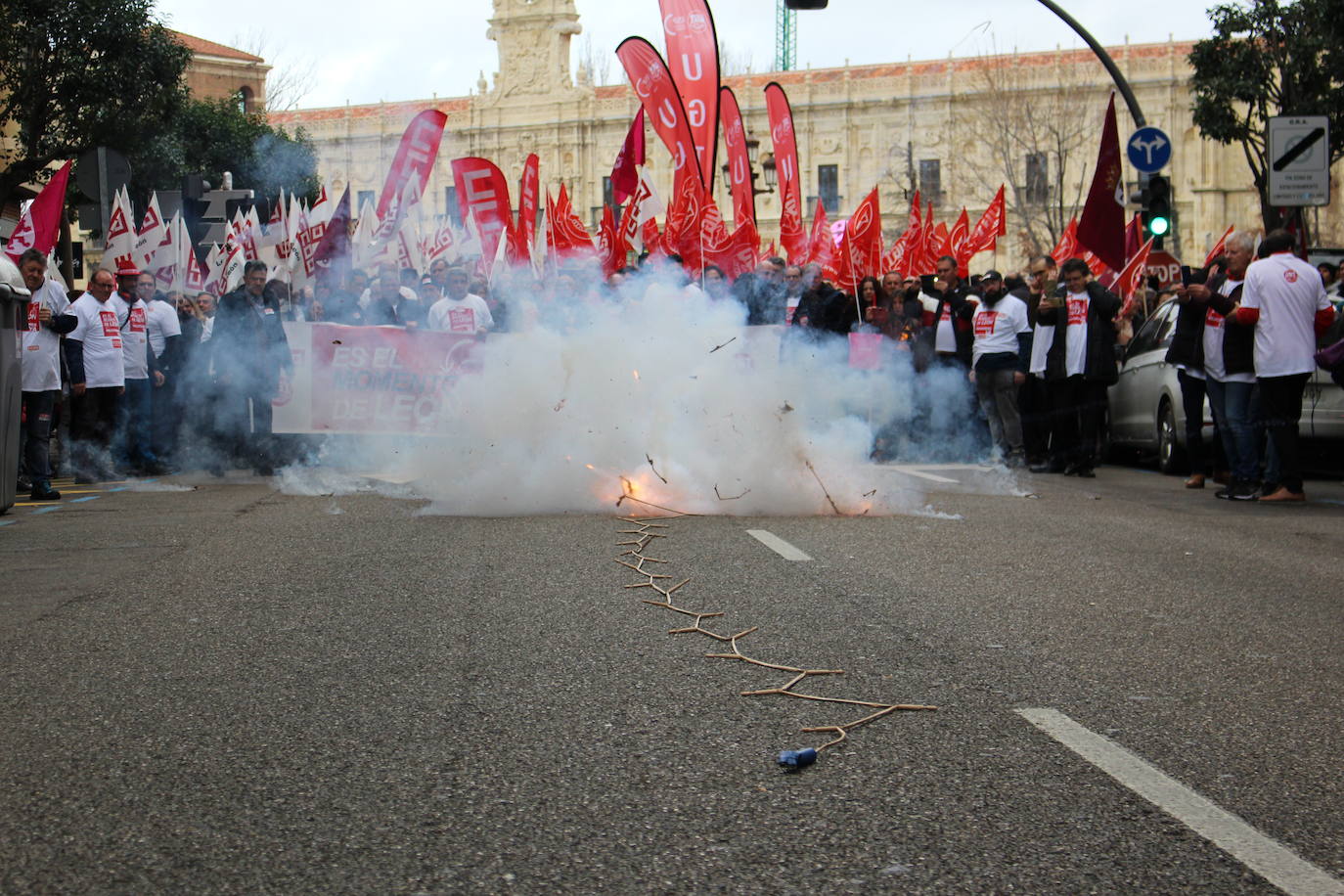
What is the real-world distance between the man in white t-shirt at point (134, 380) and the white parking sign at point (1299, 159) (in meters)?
10.7

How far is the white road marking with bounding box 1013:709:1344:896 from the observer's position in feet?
9.59

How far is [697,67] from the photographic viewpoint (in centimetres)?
1694

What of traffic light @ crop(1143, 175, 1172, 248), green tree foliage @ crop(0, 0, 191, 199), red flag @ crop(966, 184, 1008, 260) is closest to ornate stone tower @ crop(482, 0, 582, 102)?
green tree foliage @ crop(0, 0, 191, 199)

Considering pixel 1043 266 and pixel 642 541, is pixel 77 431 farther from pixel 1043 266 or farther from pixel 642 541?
pixel 1043 266

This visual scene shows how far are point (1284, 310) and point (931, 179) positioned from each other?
216 ft

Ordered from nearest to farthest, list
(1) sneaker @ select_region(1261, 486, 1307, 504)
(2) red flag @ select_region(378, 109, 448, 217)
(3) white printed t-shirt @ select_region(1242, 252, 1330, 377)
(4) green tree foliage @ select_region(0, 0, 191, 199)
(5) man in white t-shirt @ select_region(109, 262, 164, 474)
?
(3) white printed t-shirt @ select_region(1242, 252, 1330, 377), (1) sneaker @ select_region(1261, 486, 1307, 504), (5) man in white t-shirt @ select_region(109, 262, 164, 474), (2) red flag @ select_region(378, 109, 448, 217), (4) green tree foliage @ select_region(0, 0, 191, 199)

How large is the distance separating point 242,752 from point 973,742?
6.32ft

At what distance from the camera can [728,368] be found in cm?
949

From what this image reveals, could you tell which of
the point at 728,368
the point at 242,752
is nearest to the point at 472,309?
the point at 728,368

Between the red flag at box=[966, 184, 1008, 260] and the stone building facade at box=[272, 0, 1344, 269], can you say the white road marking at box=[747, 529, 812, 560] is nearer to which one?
the red flag at box=[966, 184, 1008, 260]

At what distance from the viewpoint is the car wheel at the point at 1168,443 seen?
45.0ft

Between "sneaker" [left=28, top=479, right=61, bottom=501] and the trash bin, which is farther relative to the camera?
"sneaker" [left=28, top=479, right=61, bottom=501]

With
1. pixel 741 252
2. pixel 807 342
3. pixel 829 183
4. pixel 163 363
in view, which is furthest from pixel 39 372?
pixel 829 183

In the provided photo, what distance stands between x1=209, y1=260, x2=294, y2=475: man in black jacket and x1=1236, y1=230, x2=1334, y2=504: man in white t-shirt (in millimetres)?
8180
